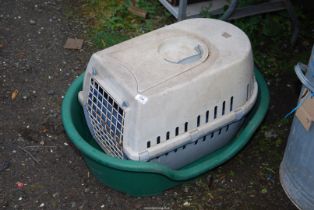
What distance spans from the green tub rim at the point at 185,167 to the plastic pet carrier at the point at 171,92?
4cm

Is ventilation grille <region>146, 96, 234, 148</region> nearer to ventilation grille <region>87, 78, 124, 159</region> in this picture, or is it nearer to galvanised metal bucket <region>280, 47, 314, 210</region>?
ventilation grille <region>87, 78, 124, 159</region>

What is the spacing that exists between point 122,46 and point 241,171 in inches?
28.1

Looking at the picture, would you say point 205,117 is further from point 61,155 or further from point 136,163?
point 61,155

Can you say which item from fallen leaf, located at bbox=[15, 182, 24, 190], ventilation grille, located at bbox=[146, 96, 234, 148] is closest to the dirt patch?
fallen leaf, located at bbox=[15, 182, 24, 190]

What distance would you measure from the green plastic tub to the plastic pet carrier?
0.16ft

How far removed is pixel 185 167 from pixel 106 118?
1.30 ft

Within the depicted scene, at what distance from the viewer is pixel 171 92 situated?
1662 mm

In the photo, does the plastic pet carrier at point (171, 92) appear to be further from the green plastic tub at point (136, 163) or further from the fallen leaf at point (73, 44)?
→ the fallen leaf at point (73, 44)

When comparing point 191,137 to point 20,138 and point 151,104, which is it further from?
point 20,138

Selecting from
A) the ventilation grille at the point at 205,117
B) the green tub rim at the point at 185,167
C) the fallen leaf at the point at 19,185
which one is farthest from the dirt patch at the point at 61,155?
the ventilation grille at the point at 205,117

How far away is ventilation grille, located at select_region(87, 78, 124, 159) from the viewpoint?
1.73 m

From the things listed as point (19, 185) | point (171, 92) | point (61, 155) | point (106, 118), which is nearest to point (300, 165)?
point (171, 92)

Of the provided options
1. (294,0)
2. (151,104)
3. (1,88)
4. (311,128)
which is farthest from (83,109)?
(294,0)

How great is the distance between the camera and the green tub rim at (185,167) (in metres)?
1.70
